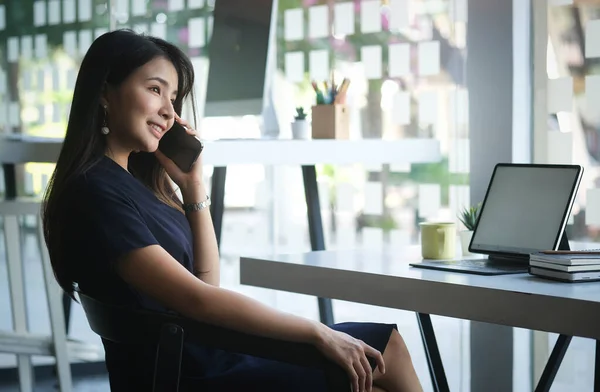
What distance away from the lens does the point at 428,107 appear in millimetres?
3559

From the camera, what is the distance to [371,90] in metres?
3.77

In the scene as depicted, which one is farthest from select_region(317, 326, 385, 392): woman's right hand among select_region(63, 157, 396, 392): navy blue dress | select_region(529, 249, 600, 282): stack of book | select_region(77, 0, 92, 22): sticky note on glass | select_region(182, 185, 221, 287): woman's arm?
select_region(77, 0, 92, 22): sticky note on glass

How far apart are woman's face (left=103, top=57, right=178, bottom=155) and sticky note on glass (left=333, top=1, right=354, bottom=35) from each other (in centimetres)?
191

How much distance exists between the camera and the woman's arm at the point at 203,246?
2170mm

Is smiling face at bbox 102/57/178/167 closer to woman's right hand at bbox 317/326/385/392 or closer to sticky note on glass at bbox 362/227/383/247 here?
woman's right hand at bbox 317/326/385/392

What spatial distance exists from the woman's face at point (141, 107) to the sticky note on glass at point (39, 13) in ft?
8.62

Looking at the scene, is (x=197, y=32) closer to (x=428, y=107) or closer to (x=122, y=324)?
(x=428, y=107)

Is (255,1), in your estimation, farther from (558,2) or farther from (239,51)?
(558,2)

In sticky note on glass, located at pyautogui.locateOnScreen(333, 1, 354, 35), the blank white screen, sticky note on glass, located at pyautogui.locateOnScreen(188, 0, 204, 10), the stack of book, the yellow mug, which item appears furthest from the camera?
sticky note on glass, located at pyautogui.locateOnScreen(188, 0, 204, 10)

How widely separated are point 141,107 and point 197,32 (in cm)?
251

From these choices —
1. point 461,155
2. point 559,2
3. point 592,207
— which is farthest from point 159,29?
point 592,207

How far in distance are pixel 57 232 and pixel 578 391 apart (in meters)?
1.94

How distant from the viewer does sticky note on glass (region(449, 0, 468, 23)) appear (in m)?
3.28

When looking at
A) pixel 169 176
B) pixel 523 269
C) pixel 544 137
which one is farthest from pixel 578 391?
pixel 169 176
